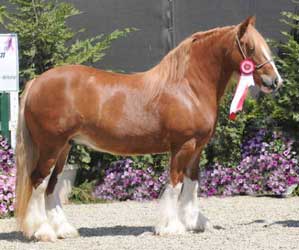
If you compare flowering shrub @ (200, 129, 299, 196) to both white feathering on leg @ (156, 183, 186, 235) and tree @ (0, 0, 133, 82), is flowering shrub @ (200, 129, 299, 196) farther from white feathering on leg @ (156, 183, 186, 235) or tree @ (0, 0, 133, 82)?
white feathering on leg @ (156, 183, 186, 235)

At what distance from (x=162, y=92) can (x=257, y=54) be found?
36.0 inches

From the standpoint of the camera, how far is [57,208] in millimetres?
6777

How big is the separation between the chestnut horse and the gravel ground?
20cm

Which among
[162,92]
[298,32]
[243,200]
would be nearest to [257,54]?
[162,92]

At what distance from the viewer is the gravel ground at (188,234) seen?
6367mm

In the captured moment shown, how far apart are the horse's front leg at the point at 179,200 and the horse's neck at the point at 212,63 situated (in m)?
0.58

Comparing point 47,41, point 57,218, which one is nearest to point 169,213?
point 57,218

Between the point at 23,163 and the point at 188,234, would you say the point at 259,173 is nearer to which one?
the point at 188,234

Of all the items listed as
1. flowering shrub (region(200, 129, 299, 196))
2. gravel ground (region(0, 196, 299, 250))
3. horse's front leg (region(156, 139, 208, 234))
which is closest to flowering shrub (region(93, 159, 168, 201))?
gravel ground (region(0, 196, 299, 250))

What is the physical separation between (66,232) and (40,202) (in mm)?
382

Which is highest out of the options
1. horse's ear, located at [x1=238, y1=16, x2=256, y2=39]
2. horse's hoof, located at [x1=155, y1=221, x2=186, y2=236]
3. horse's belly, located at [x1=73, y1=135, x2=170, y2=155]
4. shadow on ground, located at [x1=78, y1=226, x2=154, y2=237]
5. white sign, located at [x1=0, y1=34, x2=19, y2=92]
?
horse's ear, located at [x1=238, y1=16, x2=256, y2=39]

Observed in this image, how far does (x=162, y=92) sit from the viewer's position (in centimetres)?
666

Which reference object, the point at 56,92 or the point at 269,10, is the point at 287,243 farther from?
the point at 269,10

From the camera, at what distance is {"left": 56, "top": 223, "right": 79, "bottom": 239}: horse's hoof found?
6.69 metres
